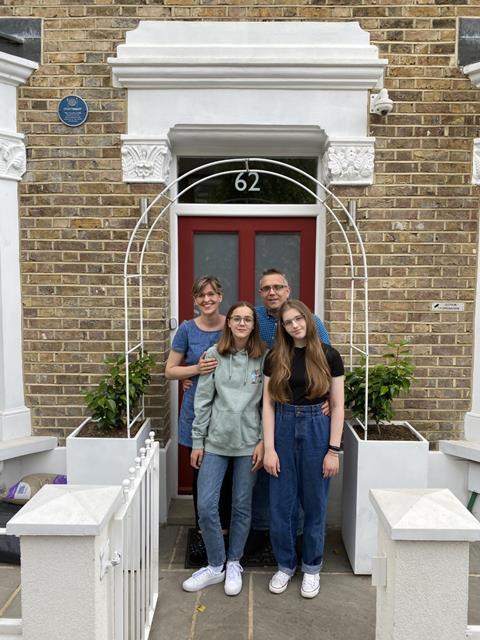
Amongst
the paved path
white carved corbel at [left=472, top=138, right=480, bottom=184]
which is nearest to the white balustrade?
the paved path

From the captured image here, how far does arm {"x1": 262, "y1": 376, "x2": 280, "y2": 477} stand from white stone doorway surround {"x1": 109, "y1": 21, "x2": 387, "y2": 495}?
70.1 inches

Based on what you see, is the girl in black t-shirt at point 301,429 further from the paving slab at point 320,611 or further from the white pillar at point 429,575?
the white pillar at point 429,575

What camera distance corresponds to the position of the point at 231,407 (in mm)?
2852

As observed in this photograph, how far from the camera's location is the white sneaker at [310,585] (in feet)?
9.55

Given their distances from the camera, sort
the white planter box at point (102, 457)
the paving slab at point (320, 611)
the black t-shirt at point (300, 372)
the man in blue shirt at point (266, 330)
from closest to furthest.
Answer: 1. the paving slab at point (320, 611)
2. the black t-shirt at point (300, 372)
3. the man in blue shirt at point (266, 330)
4. the white planter box at point (102, 457)

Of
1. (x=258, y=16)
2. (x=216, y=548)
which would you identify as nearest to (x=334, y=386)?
(x=216, y=548)

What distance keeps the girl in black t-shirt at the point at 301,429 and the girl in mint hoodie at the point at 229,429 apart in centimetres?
10

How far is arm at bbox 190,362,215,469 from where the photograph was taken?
9.56 feet

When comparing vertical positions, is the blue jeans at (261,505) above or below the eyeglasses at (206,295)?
below

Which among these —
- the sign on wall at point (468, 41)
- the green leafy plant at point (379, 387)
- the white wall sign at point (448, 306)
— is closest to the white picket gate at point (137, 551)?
the green leafy plant at point (379, 387)

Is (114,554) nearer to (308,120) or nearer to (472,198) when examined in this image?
(308,120)

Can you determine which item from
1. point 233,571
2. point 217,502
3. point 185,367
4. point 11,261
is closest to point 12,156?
point 11,261

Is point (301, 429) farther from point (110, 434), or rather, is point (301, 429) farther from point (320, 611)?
point (110, 434)

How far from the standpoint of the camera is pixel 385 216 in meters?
3.75
